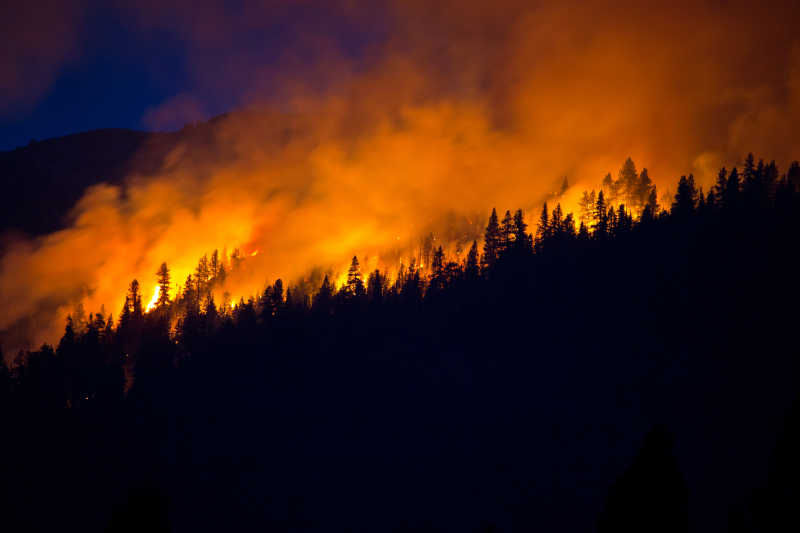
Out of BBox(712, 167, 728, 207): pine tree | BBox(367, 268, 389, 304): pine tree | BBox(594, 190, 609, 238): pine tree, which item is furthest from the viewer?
BBox(367, 268, 389, 304): pine tree

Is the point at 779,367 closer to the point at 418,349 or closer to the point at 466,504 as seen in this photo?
the point at 466,504

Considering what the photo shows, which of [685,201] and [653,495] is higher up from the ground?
[685,201]

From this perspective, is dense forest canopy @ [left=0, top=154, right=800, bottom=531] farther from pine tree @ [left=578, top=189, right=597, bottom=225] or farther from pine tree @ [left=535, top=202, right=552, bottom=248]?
pine tree @ [left=535, top=202, right=552, bottom=248]

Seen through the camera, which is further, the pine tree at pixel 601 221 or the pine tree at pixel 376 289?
the pine tree at pixel 376 289

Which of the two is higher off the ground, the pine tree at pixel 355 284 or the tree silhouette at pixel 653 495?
the pine tree at pixel 355 284

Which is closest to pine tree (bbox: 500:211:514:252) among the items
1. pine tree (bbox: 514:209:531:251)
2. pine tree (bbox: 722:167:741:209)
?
pine tree (bbox: 514:209:531:251)

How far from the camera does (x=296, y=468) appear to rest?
7888 centimetres

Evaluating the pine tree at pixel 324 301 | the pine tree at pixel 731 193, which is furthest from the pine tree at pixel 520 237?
the pine tree at pixel 324 301

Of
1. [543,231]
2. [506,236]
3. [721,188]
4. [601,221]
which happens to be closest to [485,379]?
[506,236]

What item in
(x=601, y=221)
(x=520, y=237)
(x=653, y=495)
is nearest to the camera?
(x=653, y=495)

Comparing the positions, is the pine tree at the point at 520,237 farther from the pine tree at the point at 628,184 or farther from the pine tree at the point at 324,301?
the pine tree at the point at 324,301

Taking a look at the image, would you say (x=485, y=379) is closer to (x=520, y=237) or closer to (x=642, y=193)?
(x=520, y=237)

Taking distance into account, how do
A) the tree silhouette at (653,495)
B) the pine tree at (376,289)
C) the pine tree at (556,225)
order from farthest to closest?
the pine tree at (376,289)
the pine tree at (556,225)
the tree silhouette at (653,495)

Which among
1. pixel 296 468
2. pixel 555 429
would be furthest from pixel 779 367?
pixel 296 468
